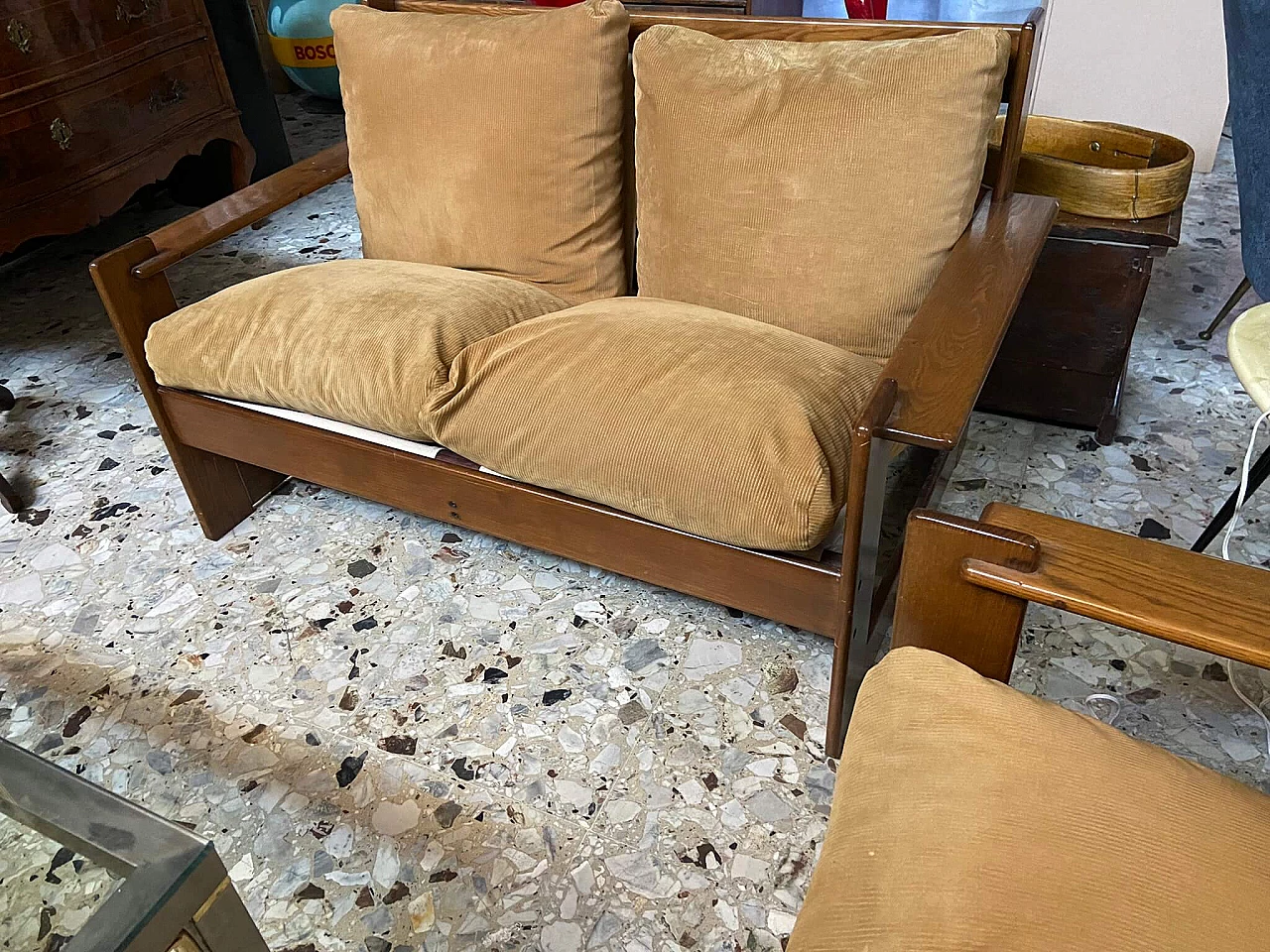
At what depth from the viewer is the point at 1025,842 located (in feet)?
2.15

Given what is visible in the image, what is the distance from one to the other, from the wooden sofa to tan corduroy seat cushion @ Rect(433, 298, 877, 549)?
322 millimetres

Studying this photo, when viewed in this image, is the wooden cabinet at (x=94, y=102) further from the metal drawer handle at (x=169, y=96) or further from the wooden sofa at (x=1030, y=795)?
the wooden sofa at (x=1030, y=795)

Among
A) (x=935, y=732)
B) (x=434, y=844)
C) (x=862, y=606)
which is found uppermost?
(x=935, y=732)

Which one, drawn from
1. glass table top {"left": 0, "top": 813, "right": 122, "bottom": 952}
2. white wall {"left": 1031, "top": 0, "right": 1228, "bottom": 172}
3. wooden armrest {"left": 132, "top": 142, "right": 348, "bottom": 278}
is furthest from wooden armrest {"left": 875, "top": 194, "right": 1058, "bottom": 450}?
white wall {"left": 1031, "top": 0, "right": 1228, "bottom": 172}

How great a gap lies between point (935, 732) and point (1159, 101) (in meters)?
2.69

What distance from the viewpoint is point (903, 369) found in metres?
1.02

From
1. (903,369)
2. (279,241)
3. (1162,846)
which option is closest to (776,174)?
(903,369)

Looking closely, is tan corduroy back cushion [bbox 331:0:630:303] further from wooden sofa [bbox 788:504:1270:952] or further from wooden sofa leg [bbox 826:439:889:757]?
wooden sofa [bbox 788:504:1270:952]

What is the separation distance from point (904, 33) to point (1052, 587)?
0.95m

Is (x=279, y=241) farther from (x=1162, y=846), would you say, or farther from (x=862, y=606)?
(x=1162, y=846)

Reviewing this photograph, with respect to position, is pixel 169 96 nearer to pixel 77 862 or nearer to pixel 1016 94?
pixel 1016 94

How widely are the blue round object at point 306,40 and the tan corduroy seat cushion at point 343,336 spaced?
8.03ft

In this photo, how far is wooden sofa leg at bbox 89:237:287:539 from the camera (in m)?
1.47

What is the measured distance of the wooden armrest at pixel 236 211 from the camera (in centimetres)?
149
